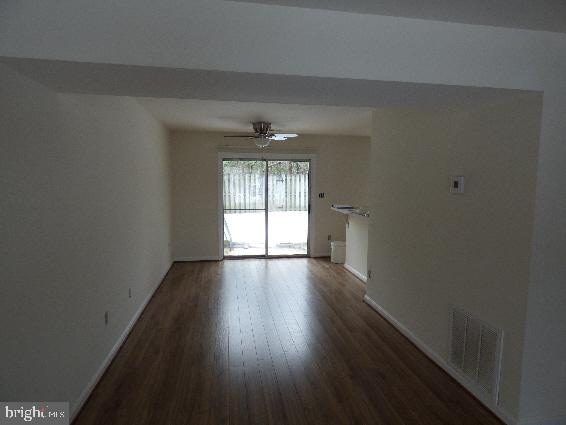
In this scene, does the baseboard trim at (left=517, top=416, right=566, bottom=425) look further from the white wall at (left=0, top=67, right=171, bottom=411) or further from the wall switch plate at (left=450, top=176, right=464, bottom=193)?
the white wall at (left=0, top=67, right=171, bottom=411)

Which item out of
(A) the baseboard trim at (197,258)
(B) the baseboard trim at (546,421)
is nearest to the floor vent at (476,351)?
(B) the baseboard trim at (546,421)

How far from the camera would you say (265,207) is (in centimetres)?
665

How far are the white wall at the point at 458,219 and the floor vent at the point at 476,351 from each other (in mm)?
59

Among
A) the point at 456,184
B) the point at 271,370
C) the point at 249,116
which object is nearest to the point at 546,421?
the point at 456,184

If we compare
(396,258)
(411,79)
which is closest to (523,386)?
(396,258)

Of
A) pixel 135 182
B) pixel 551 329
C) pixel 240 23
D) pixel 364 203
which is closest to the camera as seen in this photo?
→ pixel 240 23

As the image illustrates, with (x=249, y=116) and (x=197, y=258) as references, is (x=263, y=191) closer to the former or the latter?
(x=197, y=258)

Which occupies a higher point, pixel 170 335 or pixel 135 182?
pixel 135 182

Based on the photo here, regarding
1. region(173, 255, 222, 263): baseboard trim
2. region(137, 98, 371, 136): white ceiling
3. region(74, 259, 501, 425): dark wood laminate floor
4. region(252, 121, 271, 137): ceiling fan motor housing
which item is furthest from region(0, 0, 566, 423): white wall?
region(173, 255, 222, 263): baseboard trim

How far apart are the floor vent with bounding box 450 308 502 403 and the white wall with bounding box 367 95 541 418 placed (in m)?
0.06

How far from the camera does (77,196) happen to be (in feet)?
7.54

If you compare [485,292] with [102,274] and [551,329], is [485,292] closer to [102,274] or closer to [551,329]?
[551,329]

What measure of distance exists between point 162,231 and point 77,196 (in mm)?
3099

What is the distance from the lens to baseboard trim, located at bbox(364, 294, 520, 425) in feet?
7.42
